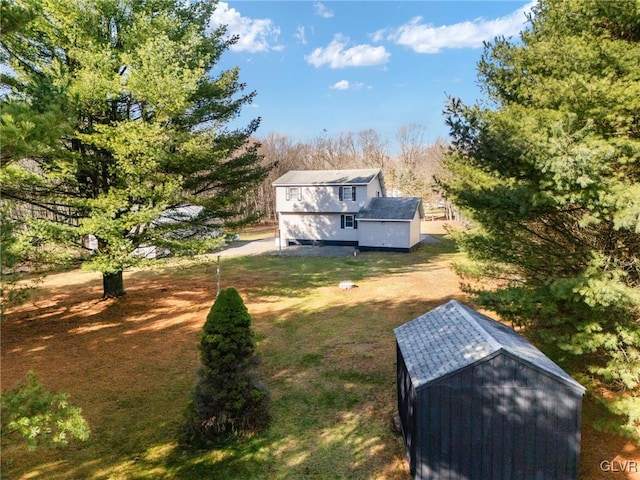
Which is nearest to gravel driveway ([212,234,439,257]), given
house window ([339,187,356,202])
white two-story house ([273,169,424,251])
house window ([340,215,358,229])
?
white two-story house ([273,169,424,251])

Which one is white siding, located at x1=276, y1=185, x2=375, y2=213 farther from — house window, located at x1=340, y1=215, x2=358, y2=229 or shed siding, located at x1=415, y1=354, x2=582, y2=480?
shed siding, located at x1=415, y1=354, x2=582, y2=480

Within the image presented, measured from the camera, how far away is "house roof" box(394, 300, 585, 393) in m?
6.21

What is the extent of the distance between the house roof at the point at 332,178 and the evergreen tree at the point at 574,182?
72.5ft

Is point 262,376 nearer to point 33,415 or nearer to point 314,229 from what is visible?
point 33,415

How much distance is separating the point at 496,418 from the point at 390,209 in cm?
2460

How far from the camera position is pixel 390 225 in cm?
2952

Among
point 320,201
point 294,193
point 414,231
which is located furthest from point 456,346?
point 294,193

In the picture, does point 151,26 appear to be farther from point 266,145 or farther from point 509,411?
point 266,145

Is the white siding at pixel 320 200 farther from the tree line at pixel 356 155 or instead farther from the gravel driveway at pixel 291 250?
the tree line at pixel 356 155

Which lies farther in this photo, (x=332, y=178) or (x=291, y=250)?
(x=332, y=178)

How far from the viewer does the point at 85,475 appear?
6.82 metres

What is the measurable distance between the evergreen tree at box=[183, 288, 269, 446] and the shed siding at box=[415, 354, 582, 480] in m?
3.64

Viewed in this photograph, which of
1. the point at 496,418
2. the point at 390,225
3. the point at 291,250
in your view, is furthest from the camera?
the point at 291,250

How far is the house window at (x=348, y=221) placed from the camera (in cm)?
3234
